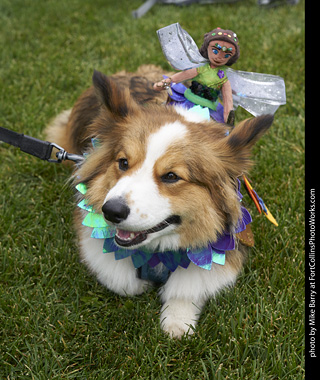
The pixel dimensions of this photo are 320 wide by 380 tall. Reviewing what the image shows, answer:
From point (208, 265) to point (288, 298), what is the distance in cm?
59

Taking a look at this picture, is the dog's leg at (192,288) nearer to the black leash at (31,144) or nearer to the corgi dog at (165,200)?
the corgi dog at (165,200)

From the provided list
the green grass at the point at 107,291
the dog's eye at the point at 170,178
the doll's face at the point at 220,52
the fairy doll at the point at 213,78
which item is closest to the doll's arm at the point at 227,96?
the fairy doll at the point at 213,78

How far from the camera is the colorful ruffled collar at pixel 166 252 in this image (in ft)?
7.75

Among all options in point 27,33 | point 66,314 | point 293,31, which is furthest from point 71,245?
point 293,31

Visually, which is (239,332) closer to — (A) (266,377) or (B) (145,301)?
(A) (266,377)

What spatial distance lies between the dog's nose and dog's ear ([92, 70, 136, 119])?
639mm

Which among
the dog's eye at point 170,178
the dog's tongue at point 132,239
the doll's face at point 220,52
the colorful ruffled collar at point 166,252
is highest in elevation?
the doll's face at point 220,52

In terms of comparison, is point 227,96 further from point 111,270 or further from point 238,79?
point 111,270

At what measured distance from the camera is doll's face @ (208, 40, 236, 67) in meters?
2.34

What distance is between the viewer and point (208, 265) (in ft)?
7.77

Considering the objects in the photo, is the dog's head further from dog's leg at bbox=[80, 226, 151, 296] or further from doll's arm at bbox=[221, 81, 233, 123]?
dog's leg at bbox=[80, 226, 151, 296]

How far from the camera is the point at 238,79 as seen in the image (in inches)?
100
